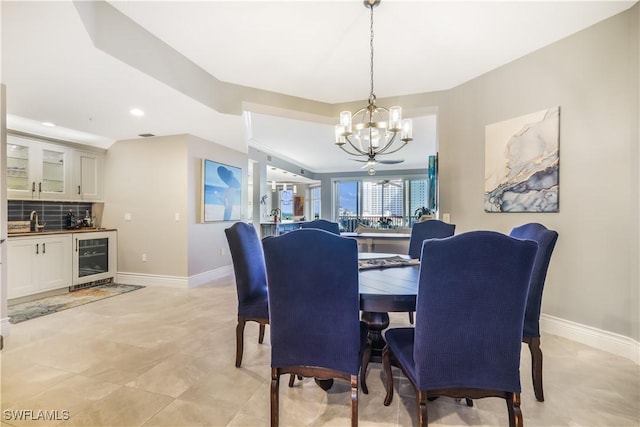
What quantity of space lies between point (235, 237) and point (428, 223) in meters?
2.08

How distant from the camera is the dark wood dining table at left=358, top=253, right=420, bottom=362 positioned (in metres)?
1.53

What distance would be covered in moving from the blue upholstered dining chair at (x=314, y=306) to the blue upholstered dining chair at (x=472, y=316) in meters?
0.31

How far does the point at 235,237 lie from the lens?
2150 mm

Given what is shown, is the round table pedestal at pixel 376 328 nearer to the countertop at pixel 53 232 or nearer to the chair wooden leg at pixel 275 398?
the chair wooden leg at pixel 275 398

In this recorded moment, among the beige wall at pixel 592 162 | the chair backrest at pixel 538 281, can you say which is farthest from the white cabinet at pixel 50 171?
the beige wall at pixel 592 162

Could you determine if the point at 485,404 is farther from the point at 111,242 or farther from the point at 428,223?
the point at 111,242

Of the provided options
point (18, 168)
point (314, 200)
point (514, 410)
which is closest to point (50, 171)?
point (18, 168)

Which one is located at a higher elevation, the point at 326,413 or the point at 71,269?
the point at 71,269

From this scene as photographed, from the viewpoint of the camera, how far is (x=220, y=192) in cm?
508

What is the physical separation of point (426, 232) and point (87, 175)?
16.4 feet

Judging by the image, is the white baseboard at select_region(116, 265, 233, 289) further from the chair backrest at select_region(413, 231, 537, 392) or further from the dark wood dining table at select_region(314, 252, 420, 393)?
the chair backrest at select_region(413, 231, 537, 392)

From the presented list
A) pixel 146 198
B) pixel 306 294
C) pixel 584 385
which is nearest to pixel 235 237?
pixel 306 294

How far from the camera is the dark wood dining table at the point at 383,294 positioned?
153 centimetres

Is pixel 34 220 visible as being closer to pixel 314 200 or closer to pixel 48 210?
pixel 48 210
